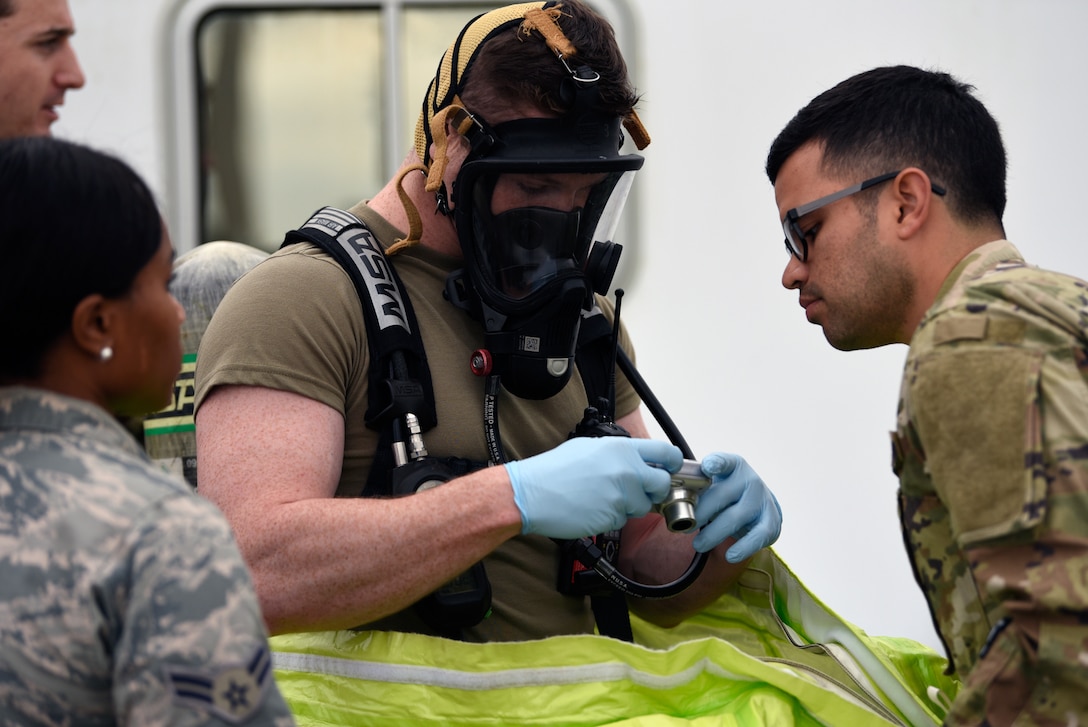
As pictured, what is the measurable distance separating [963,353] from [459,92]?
3.26 ft

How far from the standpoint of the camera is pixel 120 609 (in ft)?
3.43

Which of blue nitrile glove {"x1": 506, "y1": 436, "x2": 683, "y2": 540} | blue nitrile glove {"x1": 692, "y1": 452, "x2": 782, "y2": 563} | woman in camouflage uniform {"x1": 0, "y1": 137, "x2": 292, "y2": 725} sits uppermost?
woman in camouflage uniform {"x1": 0, "y1": 137, "x2": 292, "y2": 725}

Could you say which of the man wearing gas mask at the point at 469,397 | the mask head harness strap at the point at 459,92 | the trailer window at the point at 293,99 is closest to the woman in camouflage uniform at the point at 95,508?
the man wearing gas mask at the point at 469,397

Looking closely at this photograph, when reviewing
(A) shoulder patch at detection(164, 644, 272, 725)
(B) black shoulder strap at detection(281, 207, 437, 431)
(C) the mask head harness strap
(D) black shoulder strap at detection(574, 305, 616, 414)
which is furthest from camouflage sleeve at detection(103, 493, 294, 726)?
(D) black shoulder strap at detection(574, 305, 616, 414)

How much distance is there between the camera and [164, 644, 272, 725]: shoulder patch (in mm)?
1013

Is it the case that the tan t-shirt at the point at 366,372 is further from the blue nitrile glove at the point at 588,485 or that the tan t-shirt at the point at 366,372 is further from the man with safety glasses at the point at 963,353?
the man with safety glasses at the point at 963,353

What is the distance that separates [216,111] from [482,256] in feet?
5.20

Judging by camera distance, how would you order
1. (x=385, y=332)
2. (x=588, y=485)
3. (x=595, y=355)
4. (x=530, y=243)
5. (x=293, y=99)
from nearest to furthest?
1. (x=588, y=485)
2. (x=385, y=332)
3. (x=530, y=243)
4. (x=595, y=355)
5. (x=293, y=99)

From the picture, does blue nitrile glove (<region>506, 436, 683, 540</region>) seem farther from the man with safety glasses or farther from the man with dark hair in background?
the man with dark hair in background

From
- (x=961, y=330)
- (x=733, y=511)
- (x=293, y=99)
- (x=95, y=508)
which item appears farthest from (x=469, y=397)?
(x=293, y=99)

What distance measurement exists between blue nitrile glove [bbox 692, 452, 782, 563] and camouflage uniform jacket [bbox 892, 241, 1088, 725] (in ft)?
1.79

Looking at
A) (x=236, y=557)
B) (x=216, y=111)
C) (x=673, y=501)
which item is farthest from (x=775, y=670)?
(x=216, y=111)

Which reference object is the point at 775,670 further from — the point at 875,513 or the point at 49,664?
the point at 875,513

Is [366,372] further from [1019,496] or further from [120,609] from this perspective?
[1019,496]
